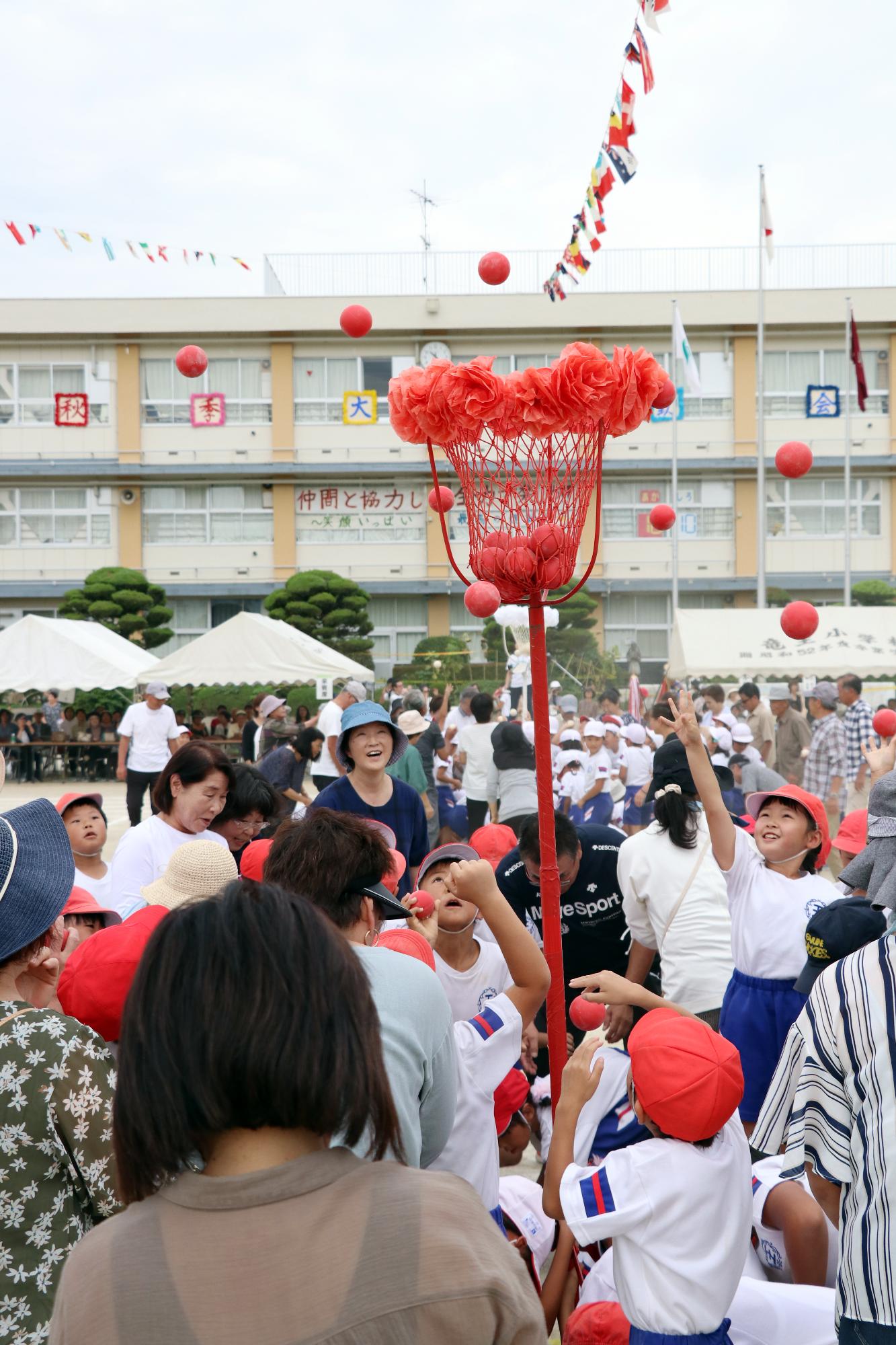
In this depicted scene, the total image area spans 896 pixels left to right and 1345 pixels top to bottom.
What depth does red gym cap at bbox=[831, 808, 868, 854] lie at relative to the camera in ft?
14.5

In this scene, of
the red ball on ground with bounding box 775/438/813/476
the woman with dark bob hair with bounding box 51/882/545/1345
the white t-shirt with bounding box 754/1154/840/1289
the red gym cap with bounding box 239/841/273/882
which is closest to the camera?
the woman with dark bob hair with bounding box 51/882/545/1345

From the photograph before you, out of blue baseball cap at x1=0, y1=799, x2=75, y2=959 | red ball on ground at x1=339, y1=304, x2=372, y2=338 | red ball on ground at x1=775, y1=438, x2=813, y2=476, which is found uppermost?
red ball on ground at x1=339, y1=304, x2=372, y2=338

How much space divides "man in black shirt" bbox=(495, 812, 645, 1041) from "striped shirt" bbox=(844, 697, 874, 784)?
18.8 ft

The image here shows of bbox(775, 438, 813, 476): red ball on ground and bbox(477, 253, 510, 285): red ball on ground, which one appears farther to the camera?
bbox(775, 438, 813, 476): red ball on ground

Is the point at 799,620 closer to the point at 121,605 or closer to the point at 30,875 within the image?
the point at 30,875

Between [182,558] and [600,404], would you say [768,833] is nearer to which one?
[600,404]

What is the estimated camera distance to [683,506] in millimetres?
35156

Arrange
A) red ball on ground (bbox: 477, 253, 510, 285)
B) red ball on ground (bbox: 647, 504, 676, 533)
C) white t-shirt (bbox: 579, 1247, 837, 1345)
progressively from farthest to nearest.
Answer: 1. red ball on ground (bbox: 647, 504, 676, 533)
2. red ball on ground (bbox: 477, 253, 510, 285)
3. white t-shirt (bbox: 579, 1247, 837, 1345)

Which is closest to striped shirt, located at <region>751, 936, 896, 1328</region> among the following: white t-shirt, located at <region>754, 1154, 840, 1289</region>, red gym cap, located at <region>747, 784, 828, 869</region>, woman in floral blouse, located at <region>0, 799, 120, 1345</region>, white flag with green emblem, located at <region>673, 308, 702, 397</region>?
white t-shirt, located at <region>754, 1154, 840, 1289</region>

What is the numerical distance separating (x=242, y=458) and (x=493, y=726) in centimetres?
2690

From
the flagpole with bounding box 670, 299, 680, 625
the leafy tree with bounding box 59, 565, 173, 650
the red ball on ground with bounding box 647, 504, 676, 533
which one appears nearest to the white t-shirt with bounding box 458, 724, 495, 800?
the red ball on ground with bounding box 647, 504, 676, 533

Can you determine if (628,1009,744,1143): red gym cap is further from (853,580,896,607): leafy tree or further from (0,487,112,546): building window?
(0,487,112,546): building window

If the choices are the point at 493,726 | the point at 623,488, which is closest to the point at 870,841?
the point at 493,726

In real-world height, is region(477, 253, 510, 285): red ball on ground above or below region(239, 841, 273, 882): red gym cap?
above
